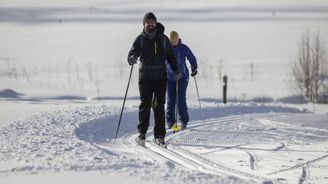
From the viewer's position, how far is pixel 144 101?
9516mm

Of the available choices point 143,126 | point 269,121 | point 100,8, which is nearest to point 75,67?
point 269,121

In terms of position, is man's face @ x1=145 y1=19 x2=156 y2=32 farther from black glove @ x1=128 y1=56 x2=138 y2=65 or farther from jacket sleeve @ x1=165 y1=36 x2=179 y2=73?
black glove @ x1=128 y1=56 x2=138 y2=65

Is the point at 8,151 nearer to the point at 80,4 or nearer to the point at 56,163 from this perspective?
Answer: the point at 56,163

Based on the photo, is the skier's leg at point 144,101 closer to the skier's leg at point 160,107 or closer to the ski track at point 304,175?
the skier's leg at point 160,107

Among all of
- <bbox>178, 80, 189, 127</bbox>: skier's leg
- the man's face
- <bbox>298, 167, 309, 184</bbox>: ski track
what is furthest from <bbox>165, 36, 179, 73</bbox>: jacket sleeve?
<bbox>298, 167, 309, 184</bbox>: ski track

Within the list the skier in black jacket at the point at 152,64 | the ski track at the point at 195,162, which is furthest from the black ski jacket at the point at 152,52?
the ski track at the point at 195,162

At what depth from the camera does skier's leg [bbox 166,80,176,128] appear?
11.9 meters

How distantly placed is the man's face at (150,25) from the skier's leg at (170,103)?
2808 mm

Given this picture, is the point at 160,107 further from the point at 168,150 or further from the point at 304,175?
the point at 304,175

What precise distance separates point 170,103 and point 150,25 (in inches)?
123

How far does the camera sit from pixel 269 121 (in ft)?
44.3

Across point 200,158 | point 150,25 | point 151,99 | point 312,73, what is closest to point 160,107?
point 151,99

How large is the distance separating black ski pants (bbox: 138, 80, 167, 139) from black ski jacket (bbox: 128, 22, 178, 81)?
0.36 feet

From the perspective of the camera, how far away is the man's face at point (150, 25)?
29.7 feet
